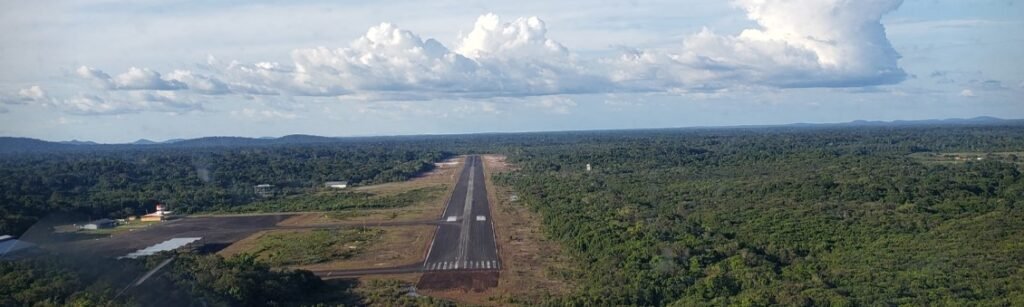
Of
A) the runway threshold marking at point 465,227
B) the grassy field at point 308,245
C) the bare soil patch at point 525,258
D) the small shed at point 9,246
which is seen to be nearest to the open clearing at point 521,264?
the bare soil patch at point 525,258

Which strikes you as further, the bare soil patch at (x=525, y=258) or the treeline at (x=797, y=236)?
the bare soil patch at (x=525, y=258)

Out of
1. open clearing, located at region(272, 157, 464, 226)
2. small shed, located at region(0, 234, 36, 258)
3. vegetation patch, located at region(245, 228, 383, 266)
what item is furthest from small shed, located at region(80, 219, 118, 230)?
small shed, located at region(0, 234, 36, 258)

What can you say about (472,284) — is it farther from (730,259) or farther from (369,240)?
(369,240)

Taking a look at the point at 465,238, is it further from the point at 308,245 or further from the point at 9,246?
the point at 9,246

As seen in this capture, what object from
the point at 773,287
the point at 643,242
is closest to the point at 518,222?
the point at 643,242

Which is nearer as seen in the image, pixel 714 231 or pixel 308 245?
pixel 714 231

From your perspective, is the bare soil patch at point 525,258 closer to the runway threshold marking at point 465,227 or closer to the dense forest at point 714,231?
the dense forest at point 714,231

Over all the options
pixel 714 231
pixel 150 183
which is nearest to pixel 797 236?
pixel 714 231

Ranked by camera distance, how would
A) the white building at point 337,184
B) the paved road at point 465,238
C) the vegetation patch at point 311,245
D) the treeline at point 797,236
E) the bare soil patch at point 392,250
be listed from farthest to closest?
the white building at point 337,184 < the vegetation patch at point 311,245 < the bare soil patch at point 392,250 < the paved road at point 465,238 < the treeline at point 797,236
